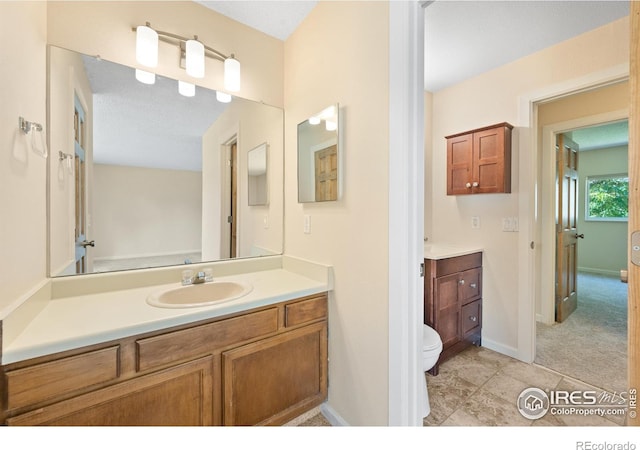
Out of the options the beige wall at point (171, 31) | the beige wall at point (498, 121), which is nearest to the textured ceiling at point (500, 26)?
the beige wall at point (498, 121)

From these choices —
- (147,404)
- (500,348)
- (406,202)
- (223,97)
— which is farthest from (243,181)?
(500,348)

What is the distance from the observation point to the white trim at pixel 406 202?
43.2 inches

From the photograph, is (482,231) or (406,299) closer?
(406,299)

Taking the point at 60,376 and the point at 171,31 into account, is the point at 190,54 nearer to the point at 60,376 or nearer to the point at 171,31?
the point at 171,31

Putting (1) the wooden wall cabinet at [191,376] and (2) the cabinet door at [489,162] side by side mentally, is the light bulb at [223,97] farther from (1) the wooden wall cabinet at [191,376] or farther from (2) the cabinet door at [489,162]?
(2) the cabinet door at [489,162]

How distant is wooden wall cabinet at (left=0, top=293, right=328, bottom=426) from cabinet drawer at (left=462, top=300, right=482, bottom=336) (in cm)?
135

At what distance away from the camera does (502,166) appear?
2.13 metres

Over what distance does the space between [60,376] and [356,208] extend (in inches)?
50.3

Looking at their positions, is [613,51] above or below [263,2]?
below

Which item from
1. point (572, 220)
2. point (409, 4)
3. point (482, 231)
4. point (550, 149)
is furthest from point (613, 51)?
point (572, 220)

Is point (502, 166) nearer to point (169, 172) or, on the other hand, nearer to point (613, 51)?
point (613, 51)

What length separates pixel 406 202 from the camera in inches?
43.4

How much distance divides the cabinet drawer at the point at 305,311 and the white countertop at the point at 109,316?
0.06 m

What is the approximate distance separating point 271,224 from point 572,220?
3.45 metres
